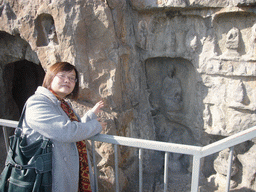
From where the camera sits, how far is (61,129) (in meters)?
1.24

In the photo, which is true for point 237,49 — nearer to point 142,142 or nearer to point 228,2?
point 228,2

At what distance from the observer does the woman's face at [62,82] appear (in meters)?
1.42

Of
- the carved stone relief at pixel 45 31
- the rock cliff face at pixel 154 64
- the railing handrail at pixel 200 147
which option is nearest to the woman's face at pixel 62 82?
the railing handrail at pixel 200 147

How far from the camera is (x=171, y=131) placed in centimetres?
457

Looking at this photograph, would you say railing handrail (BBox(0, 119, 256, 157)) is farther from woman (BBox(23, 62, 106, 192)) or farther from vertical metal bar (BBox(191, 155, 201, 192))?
woman (BBox(23, 62, 106, 192))

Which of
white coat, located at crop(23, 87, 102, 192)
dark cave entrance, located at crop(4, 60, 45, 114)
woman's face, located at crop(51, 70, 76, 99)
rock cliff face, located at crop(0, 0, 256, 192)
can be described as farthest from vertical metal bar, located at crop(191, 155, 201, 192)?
dark cave entrance, located at crop(4, 60, 45, 114)

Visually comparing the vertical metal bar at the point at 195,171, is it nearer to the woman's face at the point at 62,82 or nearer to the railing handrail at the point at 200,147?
the railing handrail at the point at 200,147

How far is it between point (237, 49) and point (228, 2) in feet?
2.49

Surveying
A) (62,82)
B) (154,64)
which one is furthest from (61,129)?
(154,64)

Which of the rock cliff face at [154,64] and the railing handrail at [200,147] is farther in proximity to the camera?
the rock cliff face at [154,64]

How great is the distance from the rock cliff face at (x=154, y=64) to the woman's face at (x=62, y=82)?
6.30 feet

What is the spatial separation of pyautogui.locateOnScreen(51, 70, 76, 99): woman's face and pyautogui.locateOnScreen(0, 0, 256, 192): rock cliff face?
1921 millimetres

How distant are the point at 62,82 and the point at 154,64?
320 cm

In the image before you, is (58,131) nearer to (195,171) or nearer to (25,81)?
(195,171)
